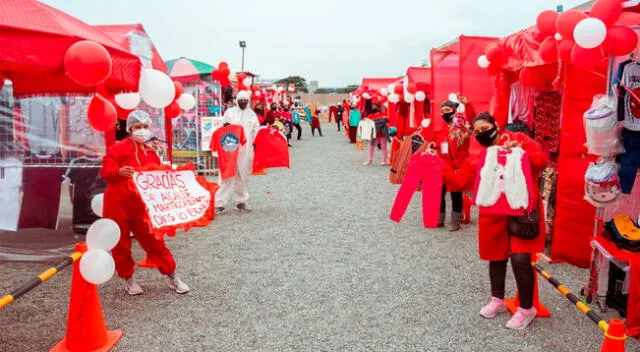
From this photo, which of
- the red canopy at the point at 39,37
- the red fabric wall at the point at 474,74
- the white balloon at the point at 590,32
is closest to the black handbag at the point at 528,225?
the white balloon at the point at 590,32

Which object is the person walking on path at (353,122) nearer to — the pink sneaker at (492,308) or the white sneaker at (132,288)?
the white sneaker at (132,288)

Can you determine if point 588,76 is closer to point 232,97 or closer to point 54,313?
point 54,313

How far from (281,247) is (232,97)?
8.06 m

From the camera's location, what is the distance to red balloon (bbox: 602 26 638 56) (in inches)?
136

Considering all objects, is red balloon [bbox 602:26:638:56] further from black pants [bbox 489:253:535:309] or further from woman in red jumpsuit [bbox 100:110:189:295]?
woman in red jumpsuit [bbox 100:110:189:295]

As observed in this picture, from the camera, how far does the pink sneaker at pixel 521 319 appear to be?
391 centimetres

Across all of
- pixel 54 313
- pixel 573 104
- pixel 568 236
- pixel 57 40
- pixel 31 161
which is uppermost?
pixel 57 40

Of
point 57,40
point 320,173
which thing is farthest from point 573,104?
point 320,173

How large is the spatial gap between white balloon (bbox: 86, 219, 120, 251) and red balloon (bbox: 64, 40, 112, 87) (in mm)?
1000

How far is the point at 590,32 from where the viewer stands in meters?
3.40

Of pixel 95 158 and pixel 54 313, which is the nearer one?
pixel 54 313

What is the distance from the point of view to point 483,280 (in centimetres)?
501

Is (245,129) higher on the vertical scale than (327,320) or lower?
higher

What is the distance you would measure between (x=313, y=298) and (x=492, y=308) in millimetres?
1484
